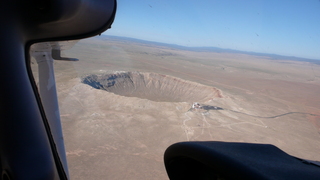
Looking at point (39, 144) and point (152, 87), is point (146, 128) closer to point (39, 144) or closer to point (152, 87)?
point (39, 144)

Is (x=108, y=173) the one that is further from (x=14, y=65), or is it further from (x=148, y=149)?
(x=14, y=65)

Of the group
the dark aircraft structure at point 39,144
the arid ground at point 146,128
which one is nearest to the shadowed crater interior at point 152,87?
the arid ground at point 146,128

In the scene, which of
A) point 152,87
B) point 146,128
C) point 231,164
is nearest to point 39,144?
point 231,164

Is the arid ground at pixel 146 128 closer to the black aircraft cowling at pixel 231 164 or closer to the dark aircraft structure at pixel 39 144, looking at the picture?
the dark aircraft structure at pixel 39 144

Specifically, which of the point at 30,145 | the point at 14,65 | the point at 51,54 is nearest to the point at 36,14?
the point at 14,65

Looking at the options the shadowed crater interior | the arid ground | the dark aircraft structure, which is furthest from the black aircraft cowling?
the shadowed crater interior

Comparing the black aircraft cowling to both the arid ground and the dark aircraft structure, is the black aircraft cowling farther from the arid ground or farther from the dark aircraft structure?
the arid ground
